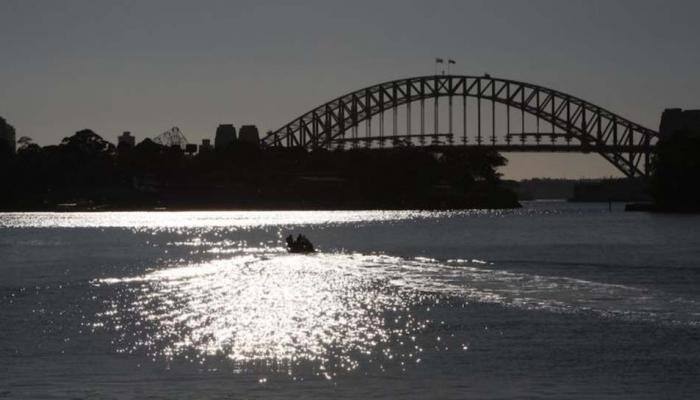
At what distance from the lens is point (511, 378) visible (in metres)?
30.5

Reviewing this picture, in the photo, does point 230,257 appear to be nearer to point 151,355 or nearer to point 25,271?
point 25,271

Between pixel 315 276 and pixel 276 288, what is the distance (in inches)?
274

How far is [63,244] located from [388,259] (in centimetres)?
3531

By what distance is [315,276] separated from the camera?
6203cm

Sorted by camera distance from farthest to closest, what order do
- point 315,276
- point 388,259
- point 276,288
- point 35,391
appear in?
point 388,259 < point 315,276 < point 276,288 < point 35,391

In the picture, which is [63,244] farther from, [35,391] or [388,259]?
[35,391]

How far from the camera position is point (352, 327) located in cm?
4031

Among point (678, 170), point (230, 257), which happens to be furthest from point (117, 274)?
point (678, 170)

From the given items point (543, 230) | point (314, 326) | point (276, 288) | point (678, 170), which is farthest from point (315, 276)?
point (678, 170)

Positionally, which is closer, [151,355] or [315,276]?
[151,355]

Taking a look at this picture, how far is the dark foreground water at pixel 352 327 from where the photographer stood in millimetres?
29766

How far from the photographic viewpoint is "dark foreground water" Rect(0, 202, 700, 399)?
97.7ft

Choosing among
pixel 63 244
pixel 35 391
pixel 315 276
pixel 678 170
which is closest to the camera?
pixel 35 391

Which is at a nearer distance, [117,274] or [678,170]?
[117,274]
